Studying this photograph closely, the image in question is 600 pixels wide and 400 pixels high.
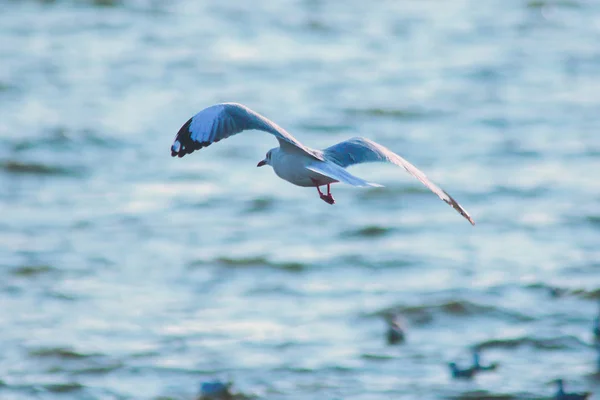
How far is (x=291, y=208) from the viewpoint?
14.7 meters

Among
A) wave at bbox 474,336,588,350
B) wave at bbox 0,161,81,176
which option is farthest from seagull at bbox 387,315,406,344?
wave at bbox 0,161,81,176

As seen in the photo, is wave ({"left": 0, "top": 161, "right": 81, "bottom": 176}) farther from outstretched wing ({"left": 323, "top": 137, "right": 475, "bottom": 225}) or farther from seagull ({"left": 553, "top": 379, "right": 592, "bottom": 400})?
outstretched wing ({"left": 323, "top": 137, "right": 475, "bottom": 225})

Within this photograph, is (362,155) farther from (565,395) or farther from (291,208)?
(291,208)

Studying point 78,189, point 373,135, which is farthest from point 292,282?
point 373,135

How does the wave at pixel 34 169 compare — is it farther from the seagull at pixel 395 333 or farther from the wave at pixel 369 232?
the seagull at pixel 395 333

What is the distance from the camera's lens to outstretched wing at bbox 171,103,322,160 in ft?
18.5

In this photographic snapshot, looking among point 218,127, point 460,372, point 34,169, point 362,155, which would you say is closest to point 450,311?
point 460,372

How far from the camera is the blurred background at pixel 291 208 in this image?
10.4 m

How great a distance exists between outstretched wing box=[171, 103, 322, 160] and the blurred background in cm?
438

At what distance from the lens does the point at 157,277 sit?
1209 centimetres

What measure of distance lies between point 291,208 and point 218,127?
893cm

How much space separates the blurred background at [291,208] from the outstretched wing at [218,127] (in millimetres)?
4381

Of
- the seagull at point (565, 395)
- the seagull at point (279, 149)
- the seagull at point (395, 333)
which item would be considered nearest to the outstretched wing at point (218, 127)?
the seagull at point (279, 149)

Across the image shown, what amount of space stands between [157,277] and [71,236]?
1.66m
